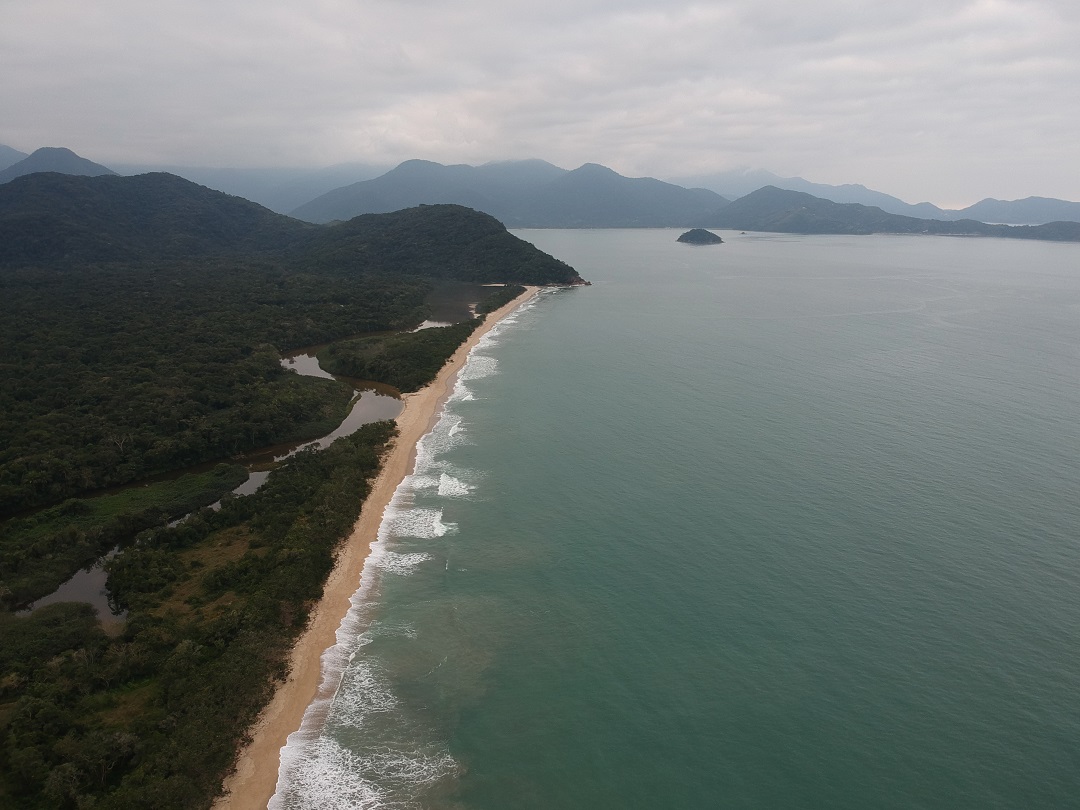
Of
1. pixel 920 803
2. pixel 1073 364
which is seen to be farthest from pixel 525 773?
pixel 1073 364

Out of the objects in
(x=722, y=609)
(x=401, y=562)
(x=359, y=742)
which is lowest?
(x=359, y=742)

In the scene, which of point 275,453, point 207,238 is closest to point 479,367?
point 275,453

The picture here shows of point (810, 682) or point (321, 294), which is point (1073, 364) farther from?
point (321, 294)

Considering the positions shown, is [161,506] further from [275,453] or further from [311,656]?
[311,656]

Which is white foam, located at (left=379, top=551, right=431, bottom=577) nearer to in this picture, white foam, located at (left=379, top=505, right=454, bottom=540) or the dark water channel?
white foam, located at (left=379, top=505, right=454, bottom=540)

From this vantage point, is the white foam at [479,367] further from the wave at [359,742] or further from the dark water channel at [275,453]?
the wave at [359,742]

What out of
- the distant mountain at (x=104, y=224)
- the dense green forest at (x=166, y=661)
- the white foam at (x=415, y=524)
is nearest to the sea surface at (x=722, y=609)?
the white foam at (x=415, y=524)

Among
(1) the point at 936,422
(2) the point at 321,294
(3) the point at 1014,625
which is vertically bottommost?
(3) the point at 1014,625

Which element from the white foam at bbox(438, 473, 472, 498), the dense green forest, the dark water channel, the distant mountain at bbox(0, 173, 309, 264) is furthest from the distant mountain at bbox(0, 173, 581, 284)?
the dense green forest
